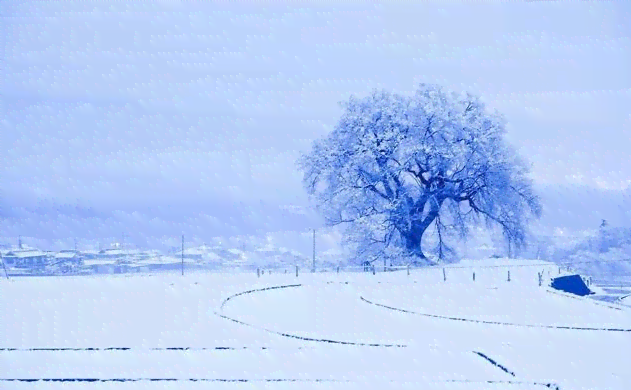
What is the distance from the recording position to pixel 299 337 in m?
12.6

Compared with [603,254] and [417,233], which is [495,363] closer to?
[417,233]

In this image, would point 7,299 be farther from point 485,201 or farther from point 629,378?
point 485,201

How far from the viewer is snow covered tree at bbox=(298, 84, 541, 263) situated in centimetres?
3073

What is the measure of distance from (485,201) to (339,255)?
7.44 m

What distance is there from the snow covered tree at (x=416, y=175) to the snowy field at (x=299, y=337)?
8898 mm

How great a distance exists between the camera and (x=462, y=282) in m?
25.0

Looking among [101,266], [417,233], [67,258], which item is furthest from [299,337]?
[417,233]

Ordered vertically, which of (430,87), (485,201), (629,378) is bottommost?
(629,378)

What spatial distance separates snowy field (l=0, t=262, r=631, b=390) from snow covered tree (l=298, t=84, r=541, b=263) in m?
8.90

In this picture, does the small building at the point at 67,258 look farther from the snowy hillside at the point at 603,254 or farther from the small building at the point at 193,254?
the snowy hillside at the point at 603,254

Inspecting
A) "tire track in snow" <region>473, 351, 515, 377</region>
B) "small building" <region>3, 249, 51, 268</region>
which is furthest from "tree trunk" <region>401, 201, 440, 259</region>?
"tire track in snow" <region>473, 351, 515, 377</region>

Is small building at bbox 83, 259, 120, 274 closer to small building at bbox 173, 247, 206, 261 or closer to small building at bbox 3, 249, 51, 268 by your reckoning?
small building at bbox 3, 249, 51, 268

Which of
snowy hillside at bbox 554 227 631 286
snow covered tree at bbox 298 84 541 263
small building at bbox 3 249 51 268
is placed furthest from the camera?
snowy hillside at bbox 554 227 631 286

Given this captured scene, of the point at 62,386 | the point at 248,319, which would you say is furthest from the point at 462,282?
the point at 62,386
